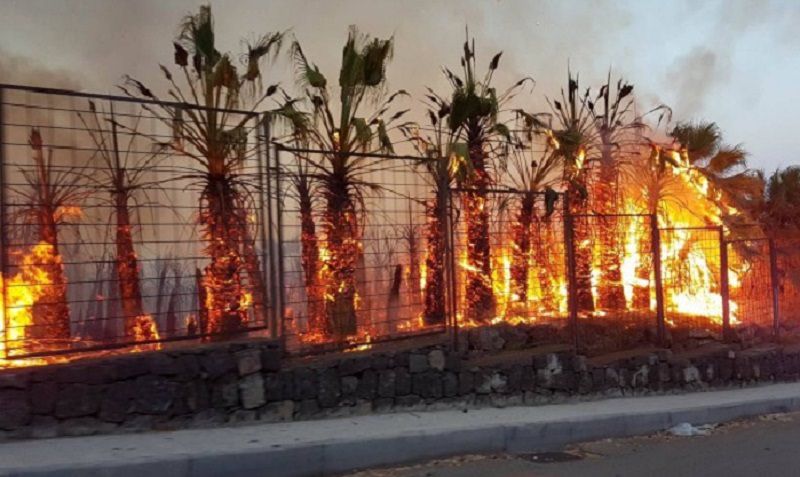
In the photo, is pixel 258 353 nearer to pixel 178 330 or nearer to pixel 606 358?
pixel 178 330

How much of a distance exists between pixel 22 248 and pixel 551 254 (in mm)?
6445

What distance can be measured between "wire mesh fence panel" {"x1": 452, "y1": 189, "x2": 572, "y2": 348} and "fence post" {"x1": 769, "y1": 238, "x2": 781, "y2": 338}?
228 inches

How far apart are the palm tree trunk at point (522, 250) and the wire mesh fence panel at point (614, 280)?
87 centimetres

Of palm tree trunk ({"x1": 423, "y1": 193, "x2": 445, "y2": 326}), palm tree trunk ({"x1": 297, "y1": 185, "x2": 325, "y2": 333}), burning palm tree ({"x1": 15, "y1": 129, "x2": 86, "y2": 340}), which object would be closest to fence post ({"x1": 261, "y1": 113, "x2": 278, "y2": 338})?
palm tree trunk ({"x1": 297, "y1": 185, "x2": 325, "y2": 333})

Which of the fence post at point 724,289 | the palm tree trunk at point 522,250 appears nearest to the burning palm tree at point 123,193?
the palm tree trunk at point 522,250

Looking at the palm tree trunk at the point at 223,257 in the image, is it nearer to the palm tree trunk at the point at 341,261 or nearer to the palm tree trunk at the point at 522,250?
the palm tree trunk at the point at 341,261

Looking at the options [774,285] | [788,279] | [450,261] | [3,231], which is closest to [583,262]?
[450,261]

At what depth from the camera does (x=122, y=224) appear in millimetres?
7168

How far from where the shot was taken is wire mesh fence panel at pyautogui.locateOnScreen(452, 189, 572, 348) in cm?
973

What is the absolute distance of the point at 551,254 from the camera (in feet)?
33.2

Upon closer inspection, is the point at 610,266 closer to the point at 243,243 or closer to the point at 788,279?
the point at 788,279

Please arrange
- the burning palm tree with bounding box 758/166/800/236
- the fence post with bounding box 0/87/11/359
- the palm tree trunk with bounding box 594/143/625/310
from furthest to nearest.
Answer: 1. the burning palm tree with bounding box 758/166/800/236
2. the palm tree trunk with bounding box 594/143/625/310
3. the fence post with bounding box 0/87/11/359

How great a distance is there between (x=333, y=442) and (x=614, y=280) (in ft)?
20.3

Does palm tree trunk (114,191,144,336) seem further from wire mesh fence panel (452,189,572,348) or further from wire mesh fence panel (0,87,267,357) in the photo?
wire mesh fence panel (452,189,572,348)
